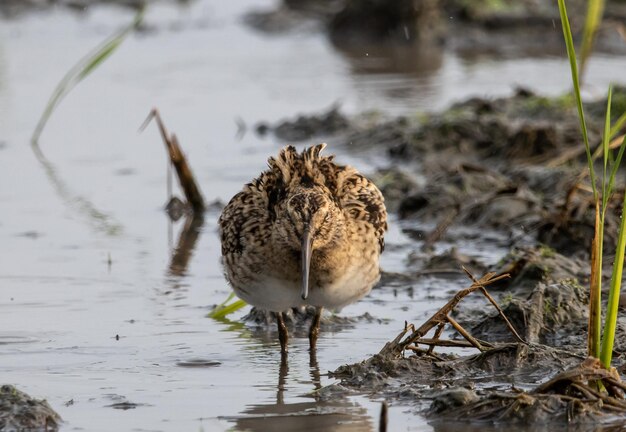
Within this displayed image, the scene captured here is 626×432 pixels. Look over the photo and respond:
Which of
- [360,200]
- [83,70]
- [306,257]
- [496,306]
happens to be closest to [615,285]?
[496,306]

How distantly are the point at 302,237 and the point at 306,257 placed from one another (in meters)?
0.13

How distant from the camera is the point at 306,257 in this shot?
6.45 meters

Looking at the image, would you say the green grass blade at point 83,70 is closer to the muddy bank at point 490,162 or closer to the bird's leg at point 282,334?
the muddy bank at point 490,162

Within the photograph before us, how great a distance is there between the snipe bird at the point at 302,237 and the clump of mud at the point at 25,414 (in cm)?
141

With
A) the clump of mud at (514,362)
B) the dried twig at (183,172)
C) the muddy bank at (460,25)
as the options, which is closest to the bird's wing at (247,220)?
→ the clump of mud at (514,362)

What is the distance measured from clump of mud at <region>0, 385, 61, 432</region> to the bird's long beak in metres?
1.37

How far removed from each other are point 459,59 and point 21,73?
6018mm

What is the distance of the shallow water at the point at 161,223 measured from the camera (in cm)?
640

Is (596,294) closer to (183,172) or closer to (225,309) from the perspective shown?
(225,309)

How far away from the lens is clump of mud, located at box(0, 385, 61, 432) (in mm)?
5727

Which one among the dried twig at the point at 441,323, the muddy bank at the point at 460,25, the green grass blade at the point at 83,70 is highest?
the muddy bank at the point at 460,25

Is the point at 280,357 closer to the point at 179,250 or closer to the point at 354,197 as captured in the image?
the point at 354,197

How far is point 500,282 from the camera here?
835 cm

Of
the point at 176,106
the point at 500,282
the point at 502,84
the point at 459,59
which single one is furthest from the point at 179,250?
the point at 459,59
